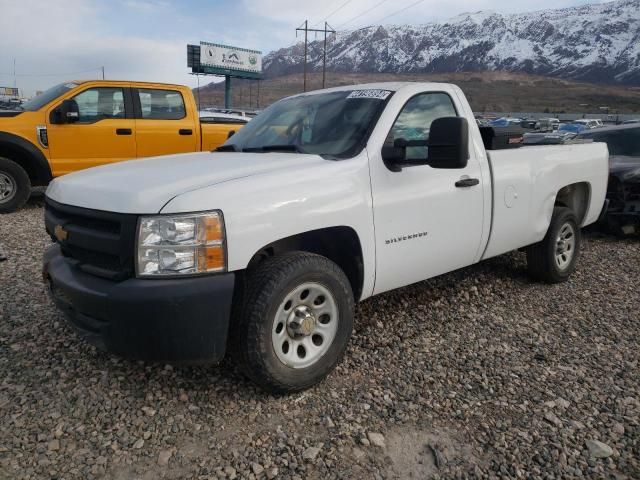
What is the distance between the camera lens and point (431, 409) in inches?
111

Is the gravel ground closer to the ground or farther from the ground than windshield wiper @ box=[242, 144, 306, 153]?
closer to the ground

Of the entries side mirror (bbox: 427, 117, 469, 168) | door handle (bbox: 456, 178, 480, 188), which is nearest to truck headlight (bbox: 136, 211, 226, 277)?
side mirror (bbox: 427, 117, 469, 168)

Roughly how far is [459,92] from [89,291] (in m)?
2.99

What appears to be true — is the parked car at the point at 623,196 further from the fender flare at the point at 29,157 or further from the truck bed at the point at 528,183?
the fender flare at the point at 29,157

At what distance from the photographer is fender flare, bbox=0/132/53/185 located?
716cm

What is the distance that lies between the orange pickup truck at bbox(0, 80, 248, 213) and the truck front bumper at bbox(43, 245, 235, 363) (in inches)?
222

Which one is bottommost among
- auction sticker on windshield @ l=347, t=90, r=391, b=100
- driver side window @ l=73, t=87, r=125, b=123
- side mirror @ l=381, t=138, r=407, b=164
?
side mirror @ l=381, t=138, r=407, b=164

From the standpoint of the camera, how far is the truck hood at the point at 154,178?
8.17 ft

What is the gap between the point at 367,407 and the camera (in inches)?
111

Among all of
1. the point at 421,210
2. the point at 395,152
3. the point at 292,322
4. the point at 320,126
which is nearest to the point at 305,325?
the point at 292,322

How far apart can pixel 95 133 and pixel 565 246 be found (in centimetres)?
650

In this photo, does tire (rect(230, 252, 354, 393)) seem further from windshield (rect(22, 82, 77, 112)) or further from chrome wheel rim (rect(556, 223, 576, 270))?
windshield (rect(22, 82, 77, 112))

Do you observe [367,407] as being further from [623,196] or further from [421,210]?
[623,196]

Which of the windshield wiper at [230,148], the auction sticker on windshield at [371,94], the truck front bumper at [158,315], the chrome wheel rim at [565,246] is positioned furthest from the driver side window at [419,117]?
the chrome wheel rim at [565,246]
